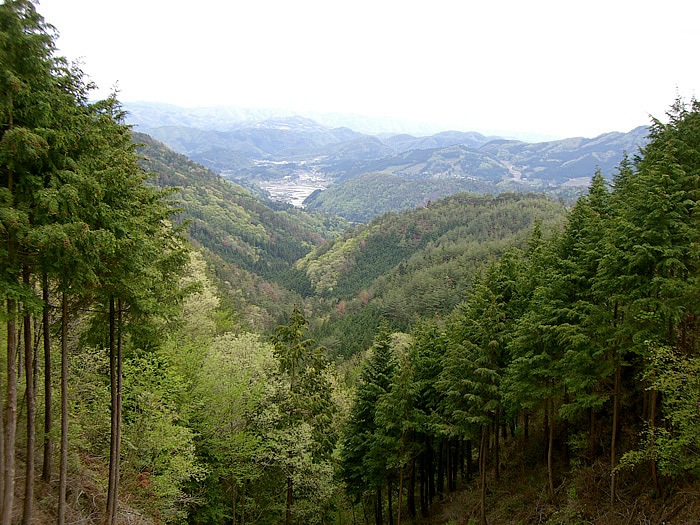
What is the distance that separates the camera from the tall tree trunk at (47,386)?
1065 centimetres

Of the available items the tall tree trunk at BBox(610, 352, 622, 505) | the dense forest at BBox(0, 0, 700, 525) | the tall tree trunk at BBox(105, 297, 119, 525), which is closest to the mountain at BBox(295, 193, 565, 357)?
the dense forest at BBox(0, 0, 700, 525)

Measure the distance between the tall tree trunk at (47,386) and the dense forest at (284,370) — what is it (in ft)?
0.27

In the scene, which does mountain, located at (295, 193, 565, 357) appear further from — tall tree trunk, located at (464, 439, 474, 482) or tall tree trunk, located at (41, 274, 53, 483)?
tall tree trunk, located at (41, 274, 53, 483)

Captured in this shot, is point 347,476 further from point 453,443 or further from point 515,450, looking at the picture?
point 515,450

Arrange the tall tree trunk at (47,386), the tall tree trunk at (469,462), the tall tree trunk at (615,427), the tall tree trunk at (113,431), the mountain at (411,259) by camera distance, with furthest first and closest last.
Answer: the mountain at (411,259) < the tall tree trunk at (469,462) < the tall tree trunk at (615,427) < the tall tree trunk at (113,431) < the tall tree trunk at (47,386)

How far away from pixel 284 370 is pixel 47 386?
10.1 m

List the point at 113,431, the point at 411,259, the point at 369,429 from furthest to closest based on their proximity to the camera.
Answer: the point at 411,259, the point at 369,429, the point at 113,431

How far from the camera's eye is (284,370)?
20500mm

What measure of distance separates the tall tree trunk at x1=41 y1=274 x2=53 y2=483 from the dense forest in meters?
0.08

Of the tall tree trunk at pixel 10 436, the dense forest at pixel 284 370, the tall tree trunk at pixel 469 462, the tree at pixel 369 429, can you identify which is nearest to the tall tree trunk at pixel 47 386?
the dense forest at pixel 284 370

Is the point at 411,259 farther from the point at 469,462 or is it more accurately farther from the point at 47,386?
the point at 47,386

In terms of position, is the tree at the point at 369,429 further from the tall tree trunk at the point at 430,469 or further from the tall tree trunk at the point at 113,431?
the tall tree trunk at the point at 113,431

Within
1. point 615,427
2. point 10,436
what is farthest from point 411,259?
point 10,436

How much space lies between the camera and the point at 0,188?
27.3 feet
